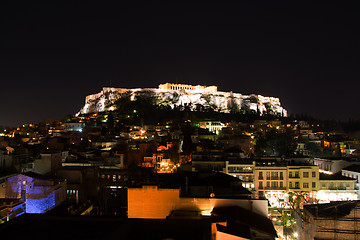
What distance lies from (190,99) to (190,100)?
0.55 m

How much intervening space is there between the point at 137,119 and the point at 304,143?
37091 millimetres

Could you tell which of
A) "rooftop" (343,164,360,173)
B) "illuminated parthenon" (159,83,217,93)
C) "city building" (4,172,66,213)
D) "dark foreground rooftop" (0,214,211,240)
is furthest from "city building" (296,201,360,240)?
"illuminated parthenon" (159,83,217,93)

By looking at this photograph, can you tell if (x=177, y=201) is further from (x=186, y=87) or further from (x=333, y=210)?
(x=186, y=87)

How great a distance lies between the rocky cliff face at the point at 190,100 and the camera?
9644cm

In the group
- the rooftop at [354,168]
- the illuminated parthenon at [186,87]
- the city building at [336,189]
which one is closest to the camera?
the city building at [336,189]

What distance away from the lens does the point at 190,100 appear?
101438mm

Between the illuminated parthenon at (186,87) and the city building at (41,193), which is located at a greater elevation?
the illuminated parthenon at (186,87)

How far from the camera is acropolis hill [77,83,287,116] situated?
97188 millimetres

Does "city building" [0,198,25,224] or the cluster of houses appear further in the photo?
"city building" [0,198,25,224]

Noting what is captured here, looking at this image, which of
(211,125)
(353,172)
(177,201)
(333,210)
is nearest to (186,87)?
(211,125)

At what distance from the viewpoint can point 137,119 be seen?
65.4 meters

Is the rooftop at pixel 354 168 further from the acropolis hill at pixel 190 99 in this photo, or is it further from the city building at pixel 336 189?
Answer: the acropolis hill at pixel 190 99

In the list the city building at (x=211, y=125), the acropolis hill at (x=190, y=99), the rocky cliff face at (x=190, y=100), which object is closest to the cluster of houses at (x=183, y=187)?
the city building at (x=211, y=125)

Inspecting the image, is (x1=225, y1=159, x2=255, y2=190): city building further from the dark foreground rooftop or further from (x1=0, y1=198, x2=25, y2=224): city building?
the dark foreground rooftop
